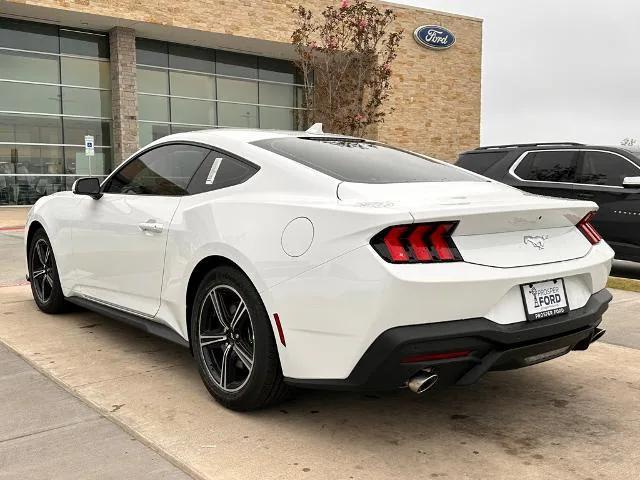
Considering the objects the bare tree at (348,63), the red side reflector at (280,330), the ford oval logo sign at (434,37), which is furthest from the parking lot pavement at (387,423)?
the ford oval logo sign at (434,37)

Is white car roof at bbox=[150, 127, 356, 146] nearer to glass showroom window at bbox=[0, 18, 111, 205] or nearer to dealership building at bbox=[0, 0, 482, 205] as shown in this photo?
dealership building at bbox=[0, 0, 482, 205]

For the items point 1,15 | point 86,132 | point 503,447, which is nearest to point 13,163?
point 86,132

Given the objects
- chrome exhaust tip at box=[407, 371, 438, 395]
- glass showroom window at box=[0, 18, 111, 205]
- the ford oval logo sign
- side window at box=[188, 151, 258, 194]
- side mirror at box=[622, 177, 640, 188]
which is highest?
the ford oval logo sign

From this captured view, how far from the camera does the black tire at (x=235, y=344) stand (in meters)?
3.19

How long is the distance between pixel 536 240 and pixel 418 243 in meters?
0.71

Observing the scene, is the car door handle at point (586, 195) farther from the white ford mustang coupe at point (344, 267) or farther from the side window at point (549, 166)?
the white ford mustang coupe at point (344, 267)

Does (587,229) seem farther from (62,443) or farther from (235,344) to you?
(62,443)

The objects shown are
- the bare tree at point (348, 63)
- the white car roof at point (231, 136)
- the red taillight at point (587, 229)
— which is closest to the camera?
the red taillight at point (587, 229)

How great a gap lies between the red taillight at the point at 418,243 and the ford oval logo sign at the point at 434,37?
30.6 metres

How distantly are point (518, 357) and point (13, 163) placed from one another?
79.8 feet

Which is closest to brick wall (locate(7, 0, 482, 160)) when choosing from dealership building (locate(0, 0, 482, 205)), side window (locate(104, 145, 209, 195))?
dealership building (locate(0, 0, 482, 205))

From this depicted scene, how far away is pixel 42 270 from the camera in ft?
18.9

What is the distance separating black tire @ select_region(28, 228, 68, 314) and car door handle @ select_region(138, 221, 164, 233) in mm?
1709

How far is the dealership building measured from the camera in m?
23.7
